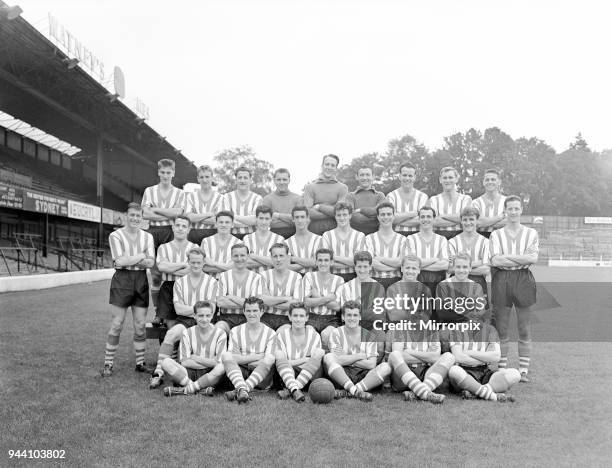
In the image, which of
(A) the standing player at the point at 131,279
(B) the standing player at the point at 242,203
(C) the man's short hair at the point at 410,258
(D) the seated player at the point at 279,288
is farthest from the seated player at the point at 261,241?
(C) the man's short hair at the point at 410,258

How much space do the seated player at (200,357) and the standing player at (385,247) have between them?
1.69 m

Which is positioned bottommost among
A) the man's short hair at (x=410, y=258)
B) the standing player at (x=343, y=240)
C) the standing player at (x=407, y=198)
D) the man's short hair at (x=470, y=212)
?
the man's short hair at (x=410, y=258)

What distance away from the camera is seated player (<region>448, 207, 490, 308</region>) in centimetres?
555

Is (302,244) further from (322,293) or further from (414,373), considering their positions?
(414,373)

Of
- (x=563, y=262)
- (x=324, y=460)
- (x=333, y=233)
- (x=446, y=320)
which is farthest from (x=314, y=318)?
(x=563, y=262)

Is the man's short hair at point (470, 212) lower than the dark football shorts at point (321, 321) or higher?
higher

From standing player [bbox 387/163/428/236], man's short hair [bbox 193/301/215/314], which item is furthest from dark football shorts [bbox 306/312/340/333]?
standing player [bbox 387/163/428/236]

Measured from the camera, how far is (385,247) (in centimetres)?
562

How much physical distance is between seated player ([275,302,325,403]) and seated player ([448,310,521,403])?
122 cm

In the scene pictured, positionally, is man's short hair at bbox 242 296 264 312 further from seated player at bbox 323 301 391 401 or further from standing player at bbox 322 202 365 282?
standing player at bbox 322 202 365 282

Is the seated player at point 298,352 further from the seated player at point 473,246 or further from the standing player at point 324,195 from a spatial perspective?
the seated player at point 473,246

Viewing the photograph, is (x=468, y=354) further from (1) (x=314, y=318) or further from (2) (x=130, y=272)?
(2) (x=130, y=272)

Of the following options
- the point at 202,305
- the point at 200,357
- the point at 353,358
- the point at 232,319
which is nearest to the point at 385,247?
the point at 353,358

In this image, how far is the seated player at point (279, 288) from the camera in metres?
5.25
